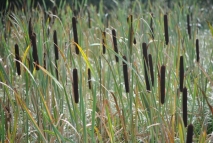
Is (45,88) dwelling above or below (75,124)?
above

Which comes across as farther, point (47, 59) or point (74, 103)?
point (47, 59)

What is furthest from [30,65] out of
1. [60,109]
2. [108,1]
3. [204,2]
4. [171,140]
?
[108,1]

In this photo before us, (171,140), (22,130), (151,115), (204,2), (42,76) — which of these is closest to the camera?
(171,140)

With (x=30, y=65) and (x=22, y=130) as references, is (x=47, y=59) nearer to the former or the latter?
(x=30, y=65)

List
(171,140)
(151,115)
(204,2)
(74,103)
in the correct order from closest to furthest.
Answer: (171,140) < (74,103) < (151,115) < (204,2)

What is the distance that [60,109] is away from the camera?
2000mm

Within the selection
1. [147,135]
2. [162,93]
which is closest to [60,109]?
[147,135]

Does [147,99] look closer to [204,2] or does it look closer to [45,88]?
[45,88]

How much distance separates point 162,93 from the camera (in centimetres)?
150

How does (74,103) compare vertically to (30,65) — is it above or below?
below

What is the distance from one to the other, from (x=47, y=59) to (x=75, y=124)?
0.45 meters

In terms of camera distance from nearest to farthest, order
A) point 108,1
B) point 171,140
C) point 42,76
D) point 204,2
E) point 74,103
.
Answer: point 171,140
point 74,103
point 42,76
point 204,2
point 108,1

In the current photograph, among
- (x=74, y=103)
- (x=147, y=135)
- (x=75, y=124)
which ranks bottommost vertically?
(x=147, y=135)

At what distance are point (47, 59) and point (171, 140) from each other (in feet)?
2.69
